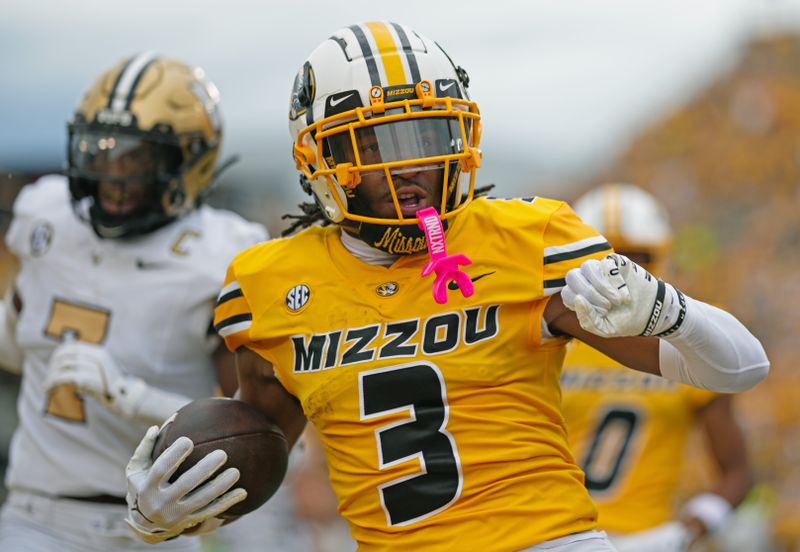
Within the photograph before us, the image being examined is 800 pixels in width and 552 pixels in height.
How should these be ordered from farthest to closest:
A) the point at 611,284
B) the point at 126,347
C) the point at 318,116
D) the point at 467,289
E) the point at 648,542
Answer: the point at 648,542 < the point at 126,347 < the point at 318,116 < the point at 467,289 < the point at 611,284

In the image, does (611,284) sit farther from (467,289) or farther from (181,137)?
(181,137)

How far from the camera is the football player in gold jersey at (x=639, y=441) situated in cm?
443

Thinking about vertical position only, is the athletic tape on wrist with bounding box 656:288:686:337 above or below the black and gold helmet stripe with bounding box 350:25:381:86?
below

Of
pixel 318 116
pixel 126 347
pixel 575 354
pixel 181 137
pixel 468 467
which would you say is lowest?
pixel 575 354

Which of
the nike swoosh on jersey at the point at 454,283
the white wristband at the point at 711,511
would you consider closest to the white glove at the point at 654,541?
the white wristband at the point at 711,511

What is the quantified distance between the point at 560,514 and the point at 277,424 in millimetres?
768

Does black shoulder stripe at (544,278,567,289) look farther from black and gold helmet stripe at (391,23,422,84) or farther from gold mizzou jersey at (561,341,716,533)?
gold mizzou jersey at (561,341,716,533)

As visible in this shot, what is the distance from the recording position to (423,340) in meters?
2.64

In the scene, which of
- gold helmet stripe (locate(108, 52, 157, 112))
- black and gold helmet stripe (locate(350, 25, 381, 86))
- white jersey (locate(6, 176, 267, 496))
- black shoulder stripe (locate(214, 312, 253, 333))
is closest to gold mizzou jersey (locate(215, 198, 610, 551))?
black shoulder stripe (locate(214, 312, 253, 333))

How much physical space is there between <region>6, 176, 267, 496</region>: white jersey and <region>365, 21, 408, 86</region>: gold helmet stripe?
1.16m

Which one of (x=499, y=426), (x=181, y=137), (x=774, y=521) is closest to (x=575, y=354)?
(x=181, y=137)

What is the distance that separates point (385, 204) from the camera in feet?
8.93

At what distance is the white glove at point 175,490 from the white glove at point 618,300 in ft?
2.95

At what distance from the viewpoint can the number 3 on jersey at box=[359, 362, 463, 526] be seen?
8.52 ft
